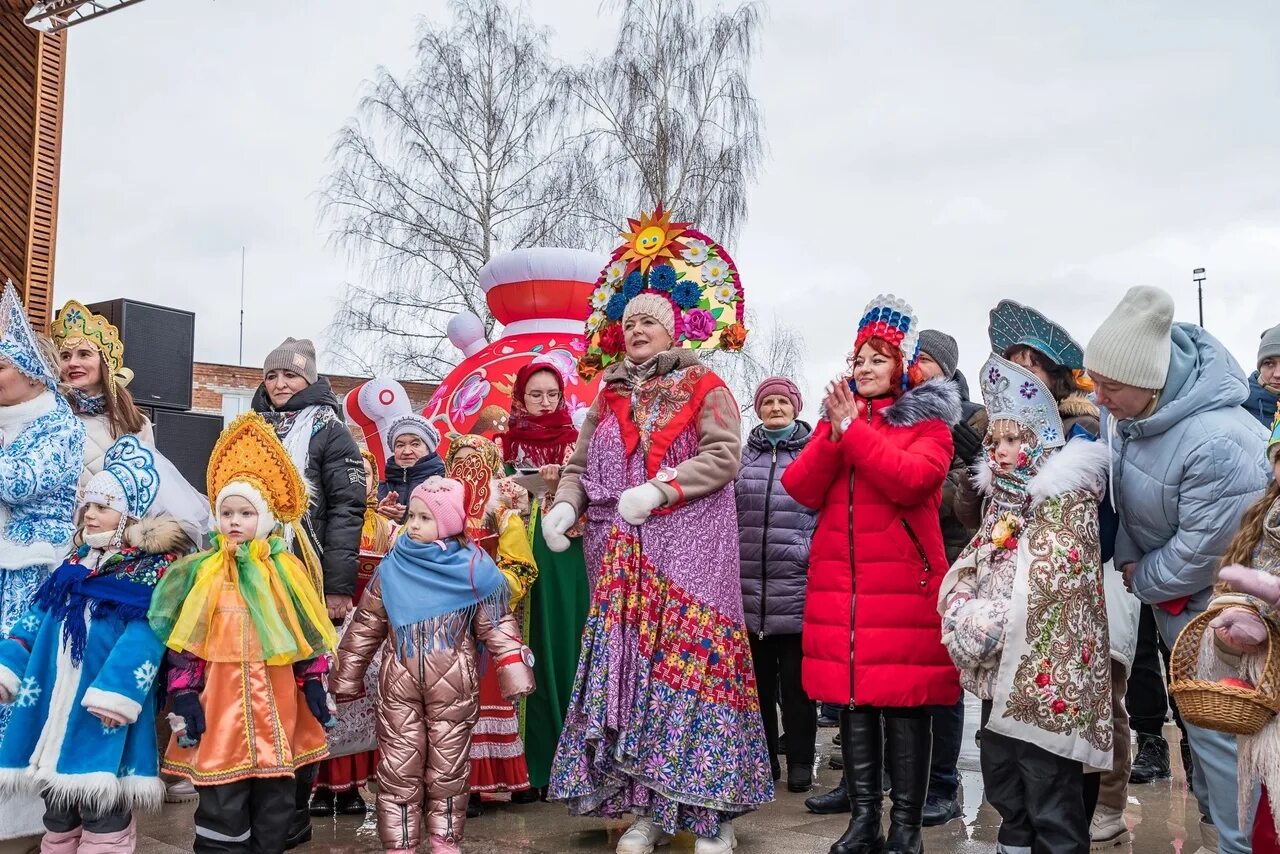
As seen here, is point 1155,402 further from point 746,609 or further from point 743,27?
point 743,27

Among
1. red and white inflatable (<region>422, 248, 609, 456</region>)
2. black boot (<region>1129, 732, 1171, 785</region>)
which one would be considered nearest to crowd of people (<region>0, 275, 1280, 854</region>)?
black boot (<region>1129, 732, 1171, 785</region>)

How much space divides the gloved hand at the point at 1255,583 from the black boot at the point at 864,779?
1.59 meters

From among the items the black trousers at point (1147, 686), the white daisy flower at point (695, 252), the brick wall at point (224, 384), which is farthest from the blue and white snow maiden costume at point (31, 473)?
the brick wall at point (224, 384)

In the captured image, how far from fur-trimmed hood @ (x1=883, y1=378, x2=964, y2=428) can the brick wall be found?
720 inches

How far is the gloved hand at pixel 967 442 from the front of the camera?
501cm

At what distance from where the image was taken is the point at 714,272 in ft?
15.5

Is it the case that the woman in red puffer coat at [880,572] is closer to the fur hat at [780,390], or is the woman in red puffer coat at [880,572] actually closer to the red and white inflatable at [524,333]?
the fur hat at [780,390]

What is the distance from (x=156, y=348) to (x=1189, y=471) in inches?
278

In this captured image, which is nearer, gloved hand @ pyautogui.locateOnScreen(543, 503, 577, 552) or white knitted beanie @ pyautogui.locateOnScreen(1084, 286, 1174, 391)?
white knitted beanie @ pyautogui.locateOnScreen(1084, 286, 1174, 391)

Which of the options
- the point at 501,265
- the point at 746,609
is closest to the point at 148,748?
the point at 746,609

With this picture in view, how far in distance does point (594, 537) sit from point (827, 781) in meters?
1.99

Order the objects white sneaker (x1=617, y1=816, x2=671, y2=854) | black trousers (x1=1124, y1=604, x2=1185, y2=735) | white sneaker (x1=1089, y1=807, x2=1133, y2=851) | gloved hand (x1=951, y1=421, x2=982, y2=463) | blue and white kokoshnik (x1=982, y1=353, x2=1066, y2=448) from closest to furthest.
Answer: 1. blue and white kokoshnik (x1=982, y1=353, x2=1066, y2=448)
2. white sneaker (x1=617, y1=816, x2=671, y2=854)
3. white sneaker (x1=1089, y1=807, x2=1133, y2=851)
4. gloved hand (x1=951, y1=421, x2=982, y2=463)
5. black trousers (x1=1124, y1=604, x2=1185, y2=735)

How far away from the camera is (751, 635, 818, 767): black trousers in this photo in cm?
555

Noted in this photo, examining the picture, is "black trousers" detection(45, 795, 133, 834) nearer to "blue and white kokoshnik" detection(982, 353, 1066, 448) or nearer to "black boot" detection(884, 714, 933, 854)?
"black boot" detection(884, 714, 933, 854)
